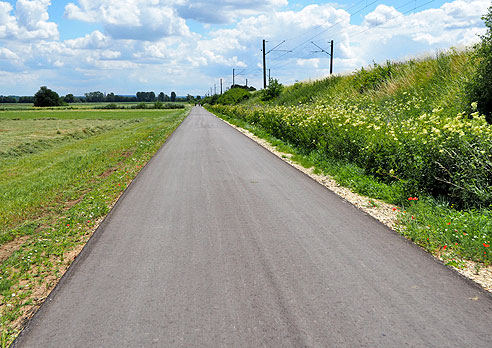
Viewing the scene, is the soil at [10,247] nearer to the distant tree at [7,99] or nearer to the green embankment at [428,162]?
the green embankment at [428,162]

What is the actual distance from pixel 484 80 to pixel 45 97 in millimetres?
147576

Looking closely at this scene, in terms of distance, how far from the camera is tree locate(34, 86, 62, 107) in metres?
130

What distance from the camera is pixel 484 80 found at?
415 inches

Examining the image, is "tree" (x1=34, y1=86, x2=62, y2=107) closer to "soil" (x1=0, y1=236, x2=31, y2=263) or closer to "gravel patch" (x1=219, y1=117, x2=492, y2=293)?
"gravel patch" (x1=219, y1=117, x2=492, y2=293)

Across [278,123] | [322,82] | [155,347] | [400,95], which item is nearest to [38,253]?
[155,347]

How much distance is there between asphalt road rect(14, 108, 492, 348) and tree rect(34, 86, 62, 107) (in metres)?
146

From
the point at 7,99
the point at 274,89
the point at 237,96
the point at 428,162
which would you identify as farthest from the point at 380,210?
the point at 7,99

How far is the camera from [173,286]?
4266 millimetres

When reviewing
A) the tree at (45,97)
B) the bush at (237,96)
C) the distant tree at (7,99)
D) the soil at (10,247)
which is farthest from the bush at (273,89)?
the distant tree at (7,99)

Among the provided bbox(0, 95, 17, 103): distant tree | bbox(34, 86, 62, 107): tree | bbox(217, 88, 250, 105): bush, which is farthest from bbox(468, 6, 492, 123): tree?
bbox(0, 95, 17, 103): distant tree

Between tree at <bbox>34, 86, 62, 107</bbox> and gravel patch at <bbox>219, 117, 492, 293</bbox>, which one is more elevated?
tree at <bbox>34, 86, 62, 107</bbox>

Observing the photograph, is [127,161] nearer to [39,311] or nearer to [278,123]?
[278,123]

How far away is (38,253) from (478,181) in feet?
24.0

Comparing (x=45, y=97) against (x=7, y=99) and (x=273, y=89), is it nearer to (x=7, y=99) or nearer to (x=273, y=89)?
(x=7, y=99)
